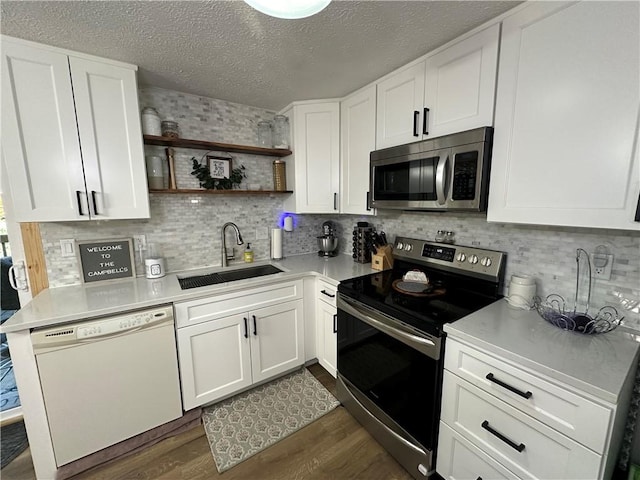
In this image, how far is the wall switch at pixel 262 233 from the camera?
252cm

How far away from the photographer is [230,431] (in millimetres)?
1721

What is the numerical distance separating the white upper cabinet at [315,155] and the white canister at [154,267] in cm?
117

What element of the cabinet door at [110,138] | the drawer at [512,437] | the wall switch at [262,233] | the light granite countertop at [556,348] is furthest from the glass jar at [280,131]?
the drawer at [512,437]

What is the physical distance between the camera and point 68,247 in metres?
1.78

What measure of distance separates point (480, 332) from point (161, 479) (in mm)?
1845

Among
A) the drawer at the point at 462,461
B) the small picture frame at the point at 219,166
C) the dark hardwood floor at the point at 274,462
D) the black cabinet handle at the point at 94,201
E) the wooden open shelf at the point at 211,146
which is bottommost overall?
the dark hardwood floor at the point at 274,462

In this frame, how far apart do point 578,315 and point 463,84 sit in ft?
4.19

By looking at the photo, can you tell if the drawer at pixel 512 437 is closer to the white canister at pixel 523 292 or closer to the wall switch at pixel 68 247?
the white canister at pixel 523 292

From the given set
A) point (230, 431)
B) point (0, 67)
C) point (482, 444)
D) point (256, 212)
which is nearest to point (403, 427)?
point (482, 444)

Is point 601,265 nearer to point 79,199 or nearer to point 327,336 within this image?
point 327,336

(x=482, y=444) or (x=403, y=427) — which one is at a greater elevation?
(x=482, y=444)

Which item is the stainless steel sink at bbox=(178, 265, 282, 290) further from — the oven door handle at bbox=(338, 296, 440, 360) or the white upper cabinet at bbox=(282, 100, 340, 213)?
the oven door handle at bbox=(338, 296, 440, 360)

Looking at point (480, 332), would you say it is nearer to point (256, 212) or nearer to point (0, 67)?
point (256, 212)

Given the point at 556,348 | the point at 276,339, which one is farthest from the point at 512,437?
the point at 276,339
